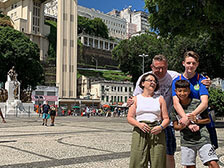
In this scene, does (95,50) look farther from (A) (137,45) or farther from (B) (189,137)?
(B) (189,137)

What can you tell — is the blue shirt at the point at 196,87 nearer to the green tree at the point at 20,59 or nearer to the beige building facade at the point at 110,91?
the green tree at the point at 20,59

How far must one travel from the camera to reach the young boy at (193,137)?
3617mm

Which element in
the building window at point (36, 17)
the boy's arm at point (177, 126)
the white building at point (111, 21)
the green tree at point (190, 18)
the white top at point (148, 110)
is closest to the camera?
the white top at point (148, 110)

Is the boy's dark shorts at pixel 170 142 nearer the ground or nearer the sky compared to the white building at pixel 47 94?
nearer the ground

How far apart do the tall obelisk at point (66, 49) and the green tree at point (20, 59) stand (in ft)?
58.6

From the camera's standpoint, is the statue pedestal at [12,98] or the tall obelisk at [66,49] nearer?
the statue pedestal at [12,98]

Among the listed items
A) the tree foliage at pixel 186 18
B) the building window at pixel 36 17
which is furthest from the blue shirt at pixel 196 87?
the building window at pixel 36 17

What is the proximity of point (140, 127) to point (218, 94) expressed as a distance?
82.1 ft

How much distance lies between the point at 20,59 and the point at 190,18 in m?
38.0

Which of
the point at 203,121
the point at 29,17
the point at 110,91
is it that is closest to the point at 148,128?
the point at 203,121

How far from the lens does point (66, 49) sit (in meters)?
67.0

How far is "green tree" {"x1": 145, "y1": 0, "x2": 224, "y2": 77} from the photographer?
1168 centimetres

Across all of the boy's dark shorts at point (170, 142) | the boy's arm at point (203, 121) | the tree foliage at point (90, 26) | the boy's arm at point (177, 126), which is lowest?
the boy's dark shorts at point (170, 142)

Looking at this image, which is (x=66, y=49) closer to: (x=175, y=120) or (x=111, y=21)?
(x=175, y=120)
